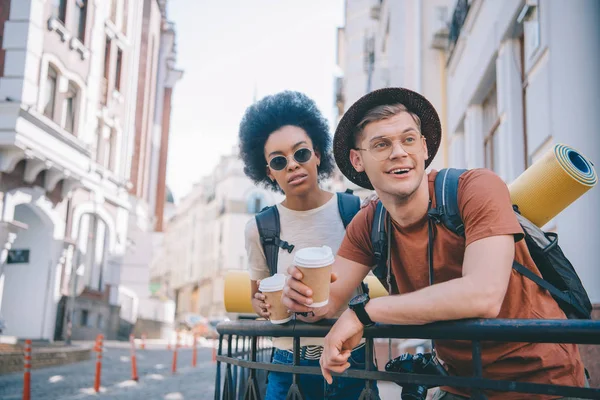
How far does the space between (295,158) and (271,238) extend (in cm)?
43

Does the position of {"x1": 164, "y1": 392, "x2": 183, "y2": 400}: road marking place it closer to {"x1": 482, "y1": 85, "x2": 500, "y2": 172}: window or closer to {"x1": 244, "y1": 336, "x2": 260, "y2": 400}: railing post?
{"x1": 482, "y1": 85, "x2": 500, "y2": 172}: window

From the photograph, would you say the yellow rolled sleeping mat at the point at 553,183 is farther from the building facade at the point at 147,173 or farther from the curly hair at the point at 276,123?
the building facade at the point at 147,173

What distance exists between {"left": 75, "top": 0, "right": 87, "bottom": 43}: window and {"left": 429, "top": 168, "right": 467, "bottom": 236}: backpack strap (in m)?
18.6

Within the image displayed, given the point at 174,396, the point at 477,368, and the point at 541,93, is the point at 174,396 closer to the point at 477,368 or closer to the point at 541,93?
the point at 541,93

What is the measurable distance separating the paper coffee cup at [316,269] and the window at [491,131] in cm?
641

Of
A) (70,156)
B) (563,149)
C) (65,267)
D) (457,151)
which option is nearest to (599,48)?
(563,149)

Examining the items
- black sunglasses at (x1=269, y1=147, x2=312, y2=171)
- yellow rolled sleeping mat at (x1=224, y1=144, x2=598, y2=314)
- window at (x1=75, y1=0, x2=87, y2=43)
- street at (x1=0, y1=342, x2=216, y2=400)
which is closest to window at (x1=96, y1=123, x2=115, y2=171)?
window at (x1=75, y1=0, x2=87, y2=43)

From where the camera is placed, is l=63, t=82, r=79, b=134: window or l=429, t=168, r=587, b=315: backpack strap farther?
l=63, t=82, r=79, b=134: window

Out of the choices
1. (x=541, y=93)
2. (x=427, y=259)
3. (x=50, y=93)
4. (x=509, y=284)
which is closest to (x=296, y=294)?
(x=427, y=259)

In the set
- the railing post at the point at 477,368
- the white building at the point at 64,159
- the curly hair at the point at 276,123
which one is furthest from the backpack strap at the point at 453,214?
the white building at the point at 64,159

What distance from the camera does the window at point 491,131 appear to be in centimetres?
802

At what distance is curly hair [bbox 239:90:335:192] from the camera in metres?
3.28

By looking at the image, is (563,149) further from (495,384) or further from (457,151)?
(457,151)

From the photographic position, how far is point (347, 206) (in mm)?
2930
